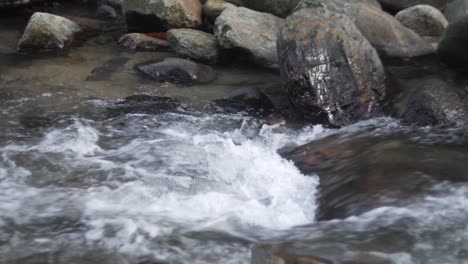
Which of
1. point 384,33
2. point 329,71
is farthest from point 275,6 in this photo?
point 329,71

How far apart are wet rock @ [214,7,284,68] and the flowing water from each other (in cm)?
55

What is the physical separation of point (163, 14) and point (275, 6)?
1830 mm

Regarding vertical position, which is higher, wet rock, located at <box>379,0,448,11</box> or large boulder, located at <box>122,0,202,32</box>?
wet rock, located at <box>379,0,448,11</box>

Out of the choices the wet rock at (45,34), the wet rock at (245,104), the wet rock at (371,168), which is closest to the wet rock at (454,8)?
the wet rock at (245,104)

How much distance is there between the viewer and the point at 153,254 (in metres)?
3.55

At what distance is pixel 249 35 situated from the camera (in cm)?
784

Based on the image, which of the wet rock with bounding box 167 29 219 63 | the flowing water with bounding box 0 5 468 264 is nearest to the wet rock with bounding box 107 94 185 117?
the flowing water with bounding box 0 5 468 264

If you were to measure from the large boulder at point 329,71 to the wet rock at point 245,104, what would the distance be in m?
0.37

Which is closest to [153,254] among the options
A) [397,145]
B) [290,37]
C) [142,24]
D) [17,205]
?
[17,205]

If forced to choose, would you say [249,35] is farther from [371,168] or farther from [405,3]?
[371,168]

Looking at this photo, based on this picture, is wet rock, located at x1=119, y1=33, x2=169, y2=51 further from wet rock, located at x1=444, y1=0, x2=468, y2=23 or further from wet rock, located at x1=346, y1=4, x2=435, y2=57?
wet rock, located at x1=444, y1=0, x2=468, y2=23

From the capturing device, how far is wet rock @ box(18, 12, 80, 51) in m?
8.42

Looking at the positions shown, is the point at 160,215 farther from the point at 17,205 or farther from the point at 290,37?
the point at 290,37

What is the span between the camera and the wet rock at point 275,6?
361 inches
